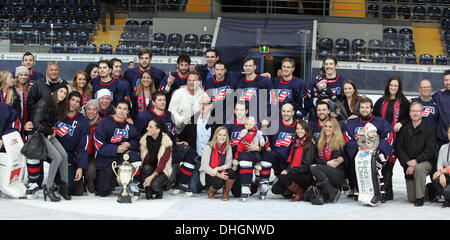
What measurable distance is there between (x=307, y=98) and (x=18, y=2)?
1509 cm

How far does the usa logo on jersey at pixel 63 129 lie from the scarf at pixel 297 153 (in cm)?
228

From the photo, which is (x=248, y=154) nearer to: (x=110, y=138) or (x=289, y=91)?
(x=289, y=91)

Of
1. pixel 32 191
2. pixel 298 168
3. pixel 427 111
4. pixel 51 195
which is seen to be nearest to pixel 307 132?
pixel 298 168

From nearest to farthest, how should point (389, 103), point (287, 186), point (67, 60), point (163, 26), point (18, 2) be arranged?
point (287, 186) → point (389, 103) → point (67, 60) → point (163, 26) → point (18, 2)

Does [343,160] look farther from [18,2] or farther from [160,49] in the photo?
[18,2]

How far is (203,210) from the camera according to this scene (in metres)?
5.27

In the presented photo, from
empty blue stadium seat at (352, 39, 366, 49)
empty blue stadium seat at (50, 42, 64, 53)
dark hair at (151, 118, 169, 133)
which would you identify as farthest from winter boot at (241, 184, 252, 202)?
empty blue stadium seat at (352, 39, 366, 49)

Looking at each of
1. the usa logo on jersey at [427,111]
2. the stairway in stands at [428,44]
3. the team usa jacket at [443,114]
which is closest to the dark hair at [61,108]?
the usa logo on jersey at [427,111]

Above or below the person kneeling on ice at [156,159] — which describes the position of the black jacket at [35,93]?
above

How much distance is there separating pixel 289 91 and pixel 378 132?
3.88ft

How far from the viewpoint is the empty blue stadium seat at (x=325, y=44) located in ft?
49.8

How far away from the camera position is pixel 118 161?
19.6ft

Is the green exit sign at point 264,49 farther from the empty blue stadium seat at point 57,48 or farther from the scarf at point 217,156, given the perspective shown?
the scarf at point 217,156
